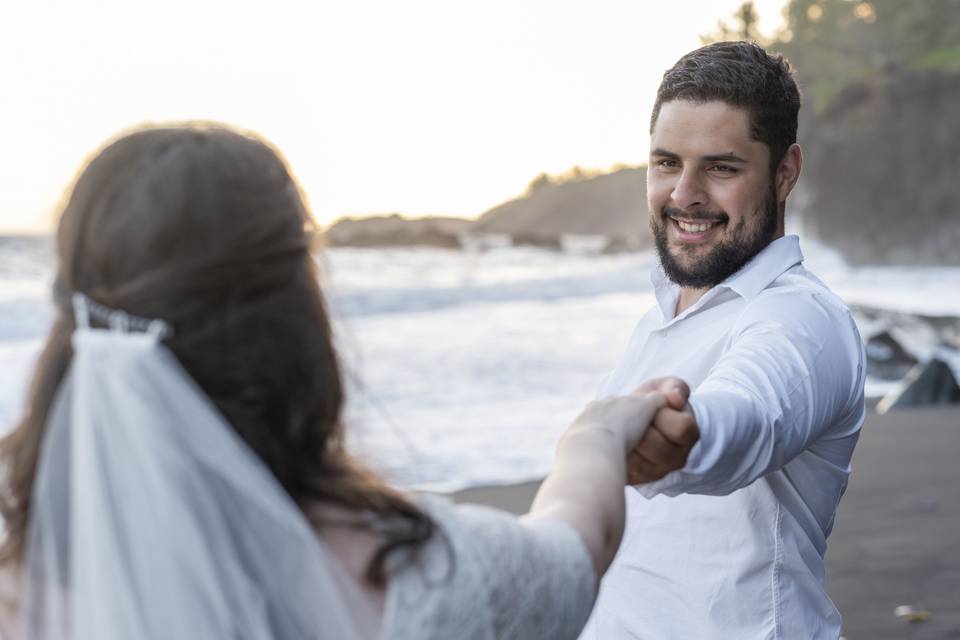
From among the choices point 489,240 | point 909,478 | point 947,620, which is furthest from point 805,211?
point 947,620

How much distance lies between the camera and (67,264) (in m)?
1.45

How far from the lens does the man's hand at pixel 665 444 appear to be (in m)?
2.10

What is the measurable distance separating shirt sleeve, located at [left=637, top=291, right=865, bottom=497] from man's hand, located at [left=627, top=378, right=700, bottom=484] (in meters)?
0.02

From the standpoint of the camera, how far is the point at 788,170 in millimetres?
2953

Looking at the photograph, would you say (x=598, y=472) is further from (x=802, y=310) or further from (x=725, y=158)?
(x=725, y=158)

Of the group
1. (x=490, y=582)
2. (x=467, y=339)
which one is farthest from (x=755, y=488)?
(x=467, y=339)

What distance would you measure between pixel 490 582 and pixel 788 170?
1799 millimetres

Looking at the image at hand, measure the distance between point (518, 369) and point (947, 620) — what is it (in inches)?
305

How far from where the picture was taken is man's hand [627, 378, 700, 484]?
2.10 metres

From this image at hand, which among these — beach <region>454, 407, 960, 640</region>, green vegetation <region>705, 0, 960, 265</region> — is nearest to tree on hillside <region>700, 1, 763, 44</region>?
green vegetation <region>705, 0, 960, 265</region>

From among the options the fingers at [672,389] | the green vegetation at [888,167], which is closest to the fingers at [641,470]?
the fingers at [672,389]

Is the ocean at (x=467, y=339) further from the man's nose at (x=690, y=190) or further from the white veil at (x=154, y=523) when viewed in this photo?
the man's nose at (x=690, y=190)

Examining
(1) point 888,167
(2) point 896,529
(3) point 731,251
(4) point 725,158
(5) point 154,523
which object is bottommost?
(1) point 888,167

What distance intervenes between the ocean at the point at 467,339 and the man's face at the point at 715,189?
874mm
